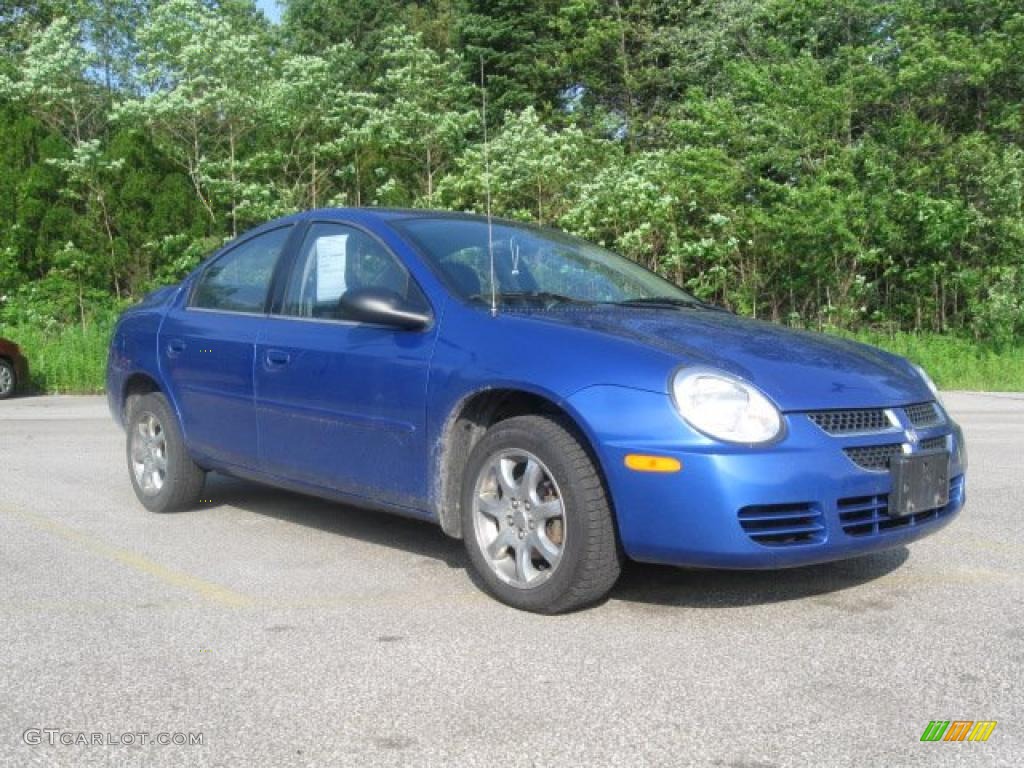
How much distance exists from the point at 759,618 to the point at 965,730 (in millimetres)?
1221

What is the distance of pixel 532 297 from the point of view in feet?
17.4

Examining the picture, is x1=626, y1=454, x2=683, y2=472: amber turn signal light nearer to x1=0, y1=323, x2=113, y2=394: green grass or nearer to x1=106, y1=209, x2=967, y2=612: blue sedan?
x1=106, y1=209, x2=967, y2=612: blue sedan

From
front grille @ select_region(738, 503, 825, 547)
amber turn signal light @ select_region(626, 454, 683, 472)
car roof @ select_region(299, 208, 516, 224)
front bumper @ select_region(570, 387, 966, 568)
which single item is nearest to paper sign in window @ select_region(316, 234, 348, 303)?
car roof @ select_region(299, 208, 516, 224)

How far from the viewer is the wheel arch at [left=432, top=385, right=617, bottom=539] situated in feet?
16.1

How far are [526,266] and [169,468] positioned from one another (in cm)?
242

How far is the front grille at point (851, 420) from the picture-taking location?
4.43 metres

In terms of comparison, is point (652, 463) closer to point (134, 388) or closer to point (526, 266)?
point (526, 266)

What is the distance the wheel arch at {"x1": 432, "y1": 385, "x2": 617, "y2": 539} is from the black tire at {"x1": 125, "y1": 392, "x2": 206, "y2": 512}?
85.5 inches

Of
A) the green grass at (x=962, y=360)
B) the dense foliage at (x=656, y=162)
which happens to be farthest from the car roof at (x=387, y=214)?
the dense foliage at (x=656, y=162)

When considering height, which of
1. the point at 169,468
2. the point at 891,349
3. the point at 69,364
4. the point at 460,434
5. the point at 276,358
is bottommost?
the point at 891,349

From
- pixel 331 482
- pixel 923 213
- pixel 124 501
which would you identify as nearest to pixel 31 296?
pixel 923 213

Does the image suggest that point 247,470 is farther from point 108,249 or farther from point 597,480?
point 108,249

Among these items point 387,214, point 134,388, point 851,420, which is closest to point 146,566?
point 134,388

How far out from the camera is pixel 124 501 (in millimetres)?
7387
